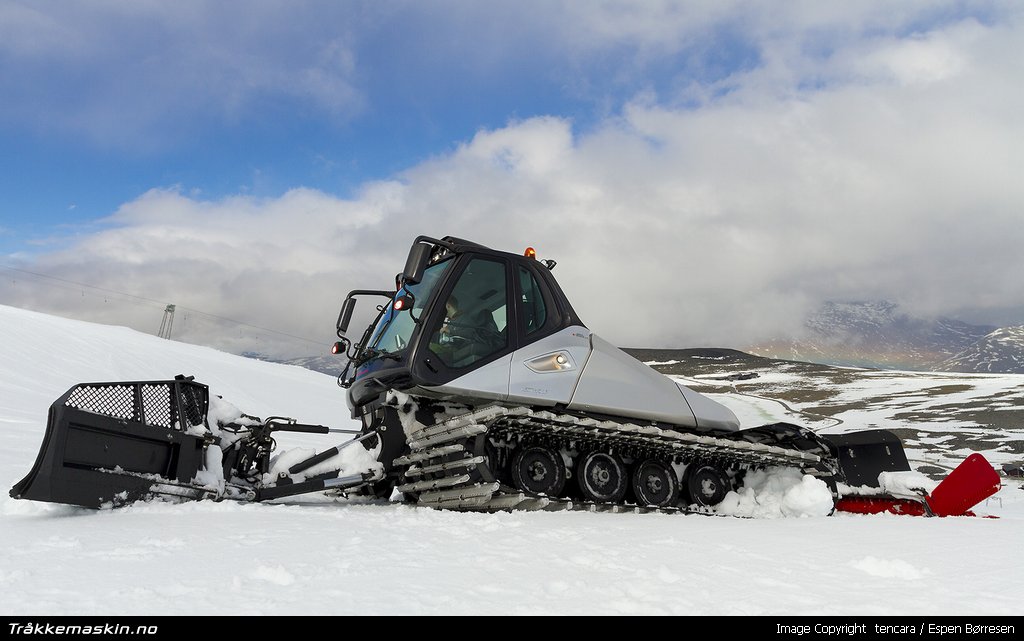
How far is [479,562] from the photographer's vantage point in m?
3.76

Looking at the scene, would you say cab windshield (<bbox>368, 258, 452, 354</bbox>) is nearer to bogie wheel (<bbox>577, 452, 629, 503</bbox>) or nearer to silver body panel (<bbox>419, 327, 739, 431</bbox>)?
silver body panel (<bbox>419, 327, 739, 431</bbox>)

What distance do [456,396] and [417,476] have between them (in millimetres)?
912

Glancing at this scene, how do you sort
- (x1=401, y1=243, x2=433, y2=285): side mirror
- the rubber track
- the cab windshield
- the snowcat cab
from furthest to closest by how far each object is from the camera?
the cab windshield, (x1=401, y1=243, x2=433, y2=285): side mirror, the rubber track, the snowcat cab

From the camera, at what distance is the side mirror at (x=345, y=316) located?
307 inches

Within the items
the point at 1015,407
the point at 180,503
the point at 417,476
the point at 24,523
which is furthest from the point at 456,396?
the point at 1015,407

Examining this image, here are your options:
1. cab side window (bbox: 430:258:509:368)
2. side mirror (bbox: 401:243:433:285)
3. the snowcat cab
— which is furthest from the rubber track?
side mirror (bbox: 401:243:433:285)

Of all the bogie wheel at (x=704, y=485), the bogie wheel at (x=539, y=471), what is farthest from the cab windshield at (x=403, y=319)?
the bogie wheel at (x=704, y=485)

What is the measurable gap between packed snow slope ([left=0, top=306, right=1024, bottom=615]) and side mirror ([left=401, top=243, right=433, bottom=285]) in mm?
2134

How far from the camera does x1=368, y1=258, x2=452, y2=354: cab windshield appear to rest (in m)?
7.30

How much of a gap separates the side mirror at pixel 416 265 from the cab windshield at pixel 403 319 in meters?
0.54

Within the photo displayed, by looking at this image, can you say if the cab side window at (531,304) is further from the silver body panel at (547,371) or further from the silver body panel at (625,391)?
the silver body panel at (625,391)

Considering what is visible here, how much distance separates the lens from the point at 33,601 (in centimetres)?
273

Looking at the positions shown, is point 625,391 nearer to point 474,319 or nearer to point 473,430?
point 474,319
